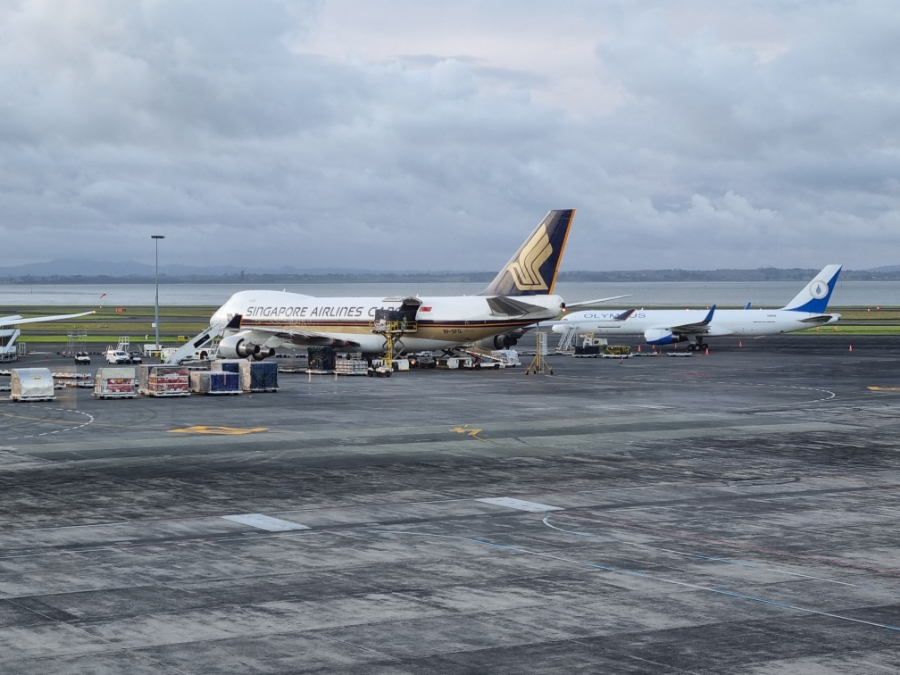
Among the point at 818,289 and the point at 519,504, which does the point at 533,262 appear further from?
the point at 519,504

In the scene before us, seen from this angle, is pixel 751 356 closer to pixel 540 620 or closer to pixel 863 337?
pixel 863 337

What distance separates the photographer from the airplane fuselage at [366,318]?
74.6 m

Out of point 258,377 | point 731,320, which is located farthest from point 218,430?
point 731,320

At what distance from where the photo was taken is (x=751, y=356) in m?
91.5

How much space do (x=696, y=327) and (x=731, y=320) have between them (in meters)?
5.10

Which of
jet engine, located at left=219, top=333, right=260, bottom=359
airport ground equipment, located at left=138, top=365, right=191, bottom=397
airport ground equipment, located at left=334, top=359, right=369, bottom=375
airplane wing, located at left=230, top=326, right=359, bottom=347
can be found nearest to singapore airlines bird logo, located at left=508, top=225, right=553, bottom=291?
airport ground equipment, located at left=334, top=359, right=369, bottom=375

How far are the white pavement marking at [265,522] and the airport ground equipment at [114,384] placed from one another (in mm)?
31304

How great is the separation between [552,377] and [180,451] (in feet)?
122

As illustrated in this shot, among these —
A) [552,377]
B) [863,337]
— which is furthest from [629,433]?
[863,337]

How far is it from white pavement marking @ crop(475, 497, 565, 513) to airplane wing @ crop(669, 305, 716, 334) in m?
77.5

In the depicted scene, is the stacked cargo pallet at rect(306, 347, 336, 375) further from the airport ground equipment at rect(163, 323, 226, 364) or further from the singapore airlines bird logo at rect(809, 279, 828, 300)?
the singapore airlines bird logo at rect(809, 279, 828, 300)

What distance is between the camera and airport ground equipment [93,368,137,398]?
2108 inches

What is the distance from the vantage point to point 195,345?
81.5 metres

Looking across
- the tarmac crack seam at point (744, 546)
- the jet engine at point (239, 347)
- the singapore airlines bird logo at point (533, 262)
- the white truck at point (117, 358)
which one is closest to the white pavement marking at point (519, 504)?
the tarmac crack seam at point (744, 546)
